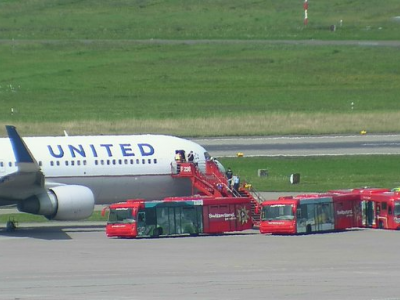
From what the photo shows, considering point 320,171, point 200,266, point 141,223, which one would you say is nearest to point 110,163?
point 141,223

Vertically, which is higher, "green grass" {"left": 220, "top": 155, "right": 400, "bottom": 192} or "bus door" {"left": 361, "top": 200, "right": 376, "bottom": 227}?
"green grass" {"left": 220, "top": 155, "right": 400, "bottom": 192}

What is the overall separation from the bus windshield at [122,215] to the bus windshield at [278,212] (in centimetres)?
632

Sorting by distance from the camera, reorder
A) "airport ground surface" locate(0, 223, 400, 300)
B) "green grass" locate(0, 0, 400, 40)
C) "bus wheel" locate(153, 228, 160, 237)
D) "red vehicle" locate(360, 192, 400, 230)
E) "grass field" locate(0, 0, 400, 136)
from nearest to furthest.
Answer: "airport ground surface" locate(0, 223, 400, 300), "bus wheel" locate(153, 228, 160, 237), "red vehicle" locate(360, 192, 400, 230), "grass field" locate(0, 0, 400, 136), "green grass" locate(0, 0, 400, 40)

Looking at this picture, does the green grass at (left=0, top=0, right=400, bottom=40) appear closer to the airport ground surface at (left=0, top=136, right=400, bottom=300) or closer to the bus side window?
the airport ground surface at (left=0, top=136, right=400, bottom=300)

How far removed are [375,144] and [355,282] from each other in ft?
164

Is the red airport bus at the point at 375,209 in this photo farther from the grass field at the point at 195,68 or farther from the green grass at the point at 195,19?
the green grass at the point at 195,19

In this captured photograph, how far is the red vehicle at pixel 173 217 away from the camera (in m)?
50.6

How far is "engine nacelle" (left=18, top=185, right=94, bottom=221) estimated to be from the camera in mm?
51656

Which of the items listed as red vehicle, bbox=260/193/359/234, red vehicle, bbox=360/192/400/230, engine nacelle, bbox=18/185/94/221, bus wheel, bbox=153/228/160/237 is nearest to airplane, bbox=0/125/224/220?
engine nacelle, bbox=18/185/94/221

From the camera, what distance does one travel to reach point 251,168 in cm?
7638

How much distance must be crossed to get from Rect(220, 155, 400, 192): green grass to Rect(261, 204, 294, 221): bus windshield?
16.1 meters

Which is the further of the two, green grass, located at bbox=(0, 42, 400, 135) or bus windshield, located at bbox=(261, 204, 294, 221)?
green grass, located at bbox=(0, 42, 400, 135)

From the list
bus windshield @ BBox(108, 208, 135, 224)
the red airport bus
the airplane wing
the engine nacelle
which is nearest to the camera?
the airplane wing

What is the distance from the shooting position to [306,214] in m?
51.8
